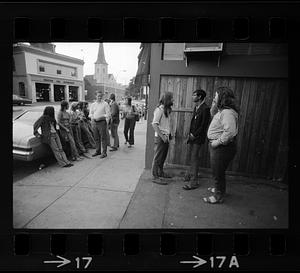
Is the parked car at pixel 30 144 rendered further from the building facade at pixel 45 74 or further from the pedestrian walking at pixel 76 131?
the pedestrian walking at pixel 76 131

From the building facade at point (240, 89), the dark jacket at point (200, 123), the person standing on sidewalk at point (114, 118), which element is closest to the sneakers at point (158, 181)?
the building facade at point (240, 89)

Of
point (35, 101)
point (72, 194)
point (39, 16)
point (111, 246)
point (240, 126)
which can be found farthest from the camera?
point (240, 126)

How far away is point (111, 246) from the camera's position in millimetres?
1889

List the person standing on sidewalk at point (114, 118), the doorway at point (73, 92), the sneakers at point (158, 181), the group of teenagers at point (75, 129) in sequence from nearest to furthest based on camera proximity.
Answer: the doorway at point (73, 92) → the group of teenagers at point (75, 129) → the sneakers at point (158, 181) → the person standing on sidewalk at point (114, 118)

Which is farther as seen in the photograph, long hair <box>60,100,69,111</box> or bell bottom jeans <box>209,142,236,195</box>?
long hair <box>60,100,69,111</box>

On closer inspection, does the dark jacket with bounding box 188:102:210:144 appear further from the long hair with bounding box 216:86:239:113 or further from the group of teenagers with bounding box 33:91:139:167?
the group of teenagers with bounding box 33:91:139:167

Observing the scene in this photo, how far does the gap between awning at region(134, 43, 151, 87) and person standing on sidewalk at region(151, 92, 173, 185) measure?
0.68 meters

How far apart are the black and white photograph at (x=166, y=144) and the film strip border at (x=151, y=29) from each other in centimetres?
37

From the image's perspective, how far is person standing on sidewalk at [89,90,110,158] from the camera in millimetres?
4549

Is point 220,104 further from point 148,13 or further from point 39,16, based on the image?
point 39,16

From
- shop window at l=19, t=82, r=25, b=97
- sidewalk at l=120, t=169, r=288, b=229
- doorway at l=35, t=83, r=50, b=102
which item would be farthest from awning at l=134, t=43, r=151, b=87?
sidewalk at l=120, t=169, r=288, b=229

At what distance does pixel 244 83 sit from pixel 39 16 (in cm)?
314

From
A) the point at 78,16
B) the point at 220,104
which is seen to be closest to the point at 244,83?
the point at 220,104

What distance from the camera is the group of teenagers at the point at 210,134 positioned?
108 inches
